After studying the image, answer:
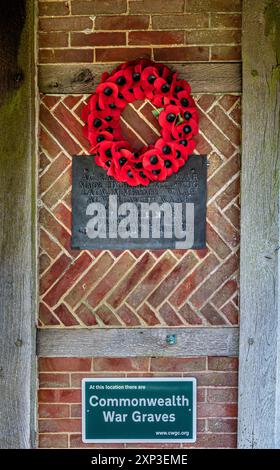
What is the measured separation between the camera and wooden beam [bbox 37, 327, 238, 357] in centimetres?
269

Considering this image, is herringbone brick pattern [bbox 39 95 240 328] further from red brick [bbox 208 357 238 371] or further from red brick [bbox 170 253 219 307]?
red brick [bbox 208 357 238 371]

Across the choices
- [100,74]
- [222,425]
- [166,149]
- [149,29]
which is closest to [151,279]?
[166,149]

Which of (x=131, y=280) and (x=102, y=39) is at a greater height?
(x=102, y=39)

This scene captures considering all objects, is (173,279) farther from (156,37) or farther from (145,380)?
(156,37)

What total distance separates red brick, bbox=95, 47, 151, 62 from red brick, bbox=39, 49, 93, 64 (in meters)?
0.06

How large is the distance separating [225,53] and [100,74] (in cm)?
77

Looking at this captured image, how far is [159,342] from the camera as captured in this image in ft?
8.85

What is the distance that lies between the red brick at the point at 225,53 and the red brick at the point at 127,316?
1630mm

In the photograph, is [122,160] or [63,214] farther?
[63,214]

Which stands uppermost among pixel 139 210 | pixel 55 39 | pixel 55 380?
pixel 55 39

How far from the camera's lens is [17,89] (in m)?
2.64

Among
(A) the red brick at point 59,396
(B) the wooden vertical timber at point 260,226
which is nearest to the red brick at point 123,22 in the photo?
(B) the wooden vertical timber at point 260,226

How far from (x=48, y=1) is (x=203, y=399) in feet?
8.66

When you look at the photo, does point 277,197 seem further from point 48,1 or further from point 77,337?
point 48,1
